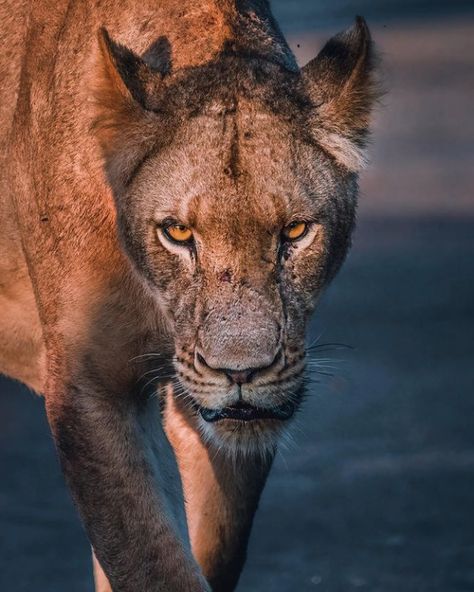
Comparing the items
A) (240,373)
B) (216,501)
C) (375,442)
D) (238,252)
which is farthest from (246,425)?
(375,442)

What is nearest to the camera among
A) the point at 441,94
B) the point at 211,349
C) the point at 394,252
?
the point at 211,349

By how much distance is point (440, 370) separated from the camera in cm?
812

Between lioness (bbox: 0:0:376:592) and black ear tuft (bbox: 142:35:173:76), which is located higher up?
black ear tuft (bbox: 142:35:173:76)

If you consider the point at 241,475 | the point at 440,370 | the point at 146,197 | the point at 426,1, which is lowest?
the point at 426,1

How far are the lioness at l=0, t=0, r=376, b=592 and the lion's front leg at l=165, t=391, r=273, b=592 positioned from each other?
12.4 inches

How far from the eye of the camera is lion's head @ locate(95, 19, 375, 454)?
447 cm

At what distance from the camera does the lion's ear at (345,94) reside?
477 centimetres

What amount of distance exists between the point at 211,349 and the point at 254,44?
994mm

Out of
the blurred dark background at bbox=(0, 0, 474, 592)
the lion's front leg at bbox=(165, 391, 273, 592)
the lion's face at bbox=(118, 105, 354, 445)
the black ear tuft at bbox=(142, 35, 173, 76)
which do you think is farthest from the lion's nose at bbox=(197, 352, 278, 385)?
the lion's front leg at bbox=(165, 391, 273, 592)

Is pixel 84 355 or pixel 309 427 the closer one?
pixel 84 355

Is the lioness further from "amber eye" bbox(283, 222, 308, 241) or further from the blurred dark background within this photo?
the blurred dark background

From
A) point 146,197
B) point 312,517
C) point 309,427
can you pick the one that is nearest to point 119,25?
point 146,197

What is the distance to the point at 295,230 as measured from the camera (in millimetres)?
4574

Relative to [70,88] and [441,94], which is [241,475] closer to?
[70,88]
